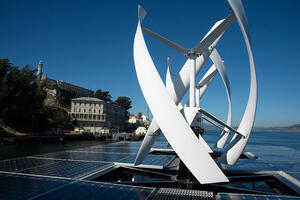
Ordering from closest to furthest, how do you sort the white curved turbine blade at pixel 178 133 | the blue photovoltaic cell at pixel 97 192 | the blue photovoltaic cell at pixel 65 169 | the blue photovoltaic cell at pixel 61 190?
the blue photovoltaic cell at pixel 97 192 < the blue photovoltaic cell at pixel 61 190 < the white curved turbine blade at pixel 178 133 < the blue photovoltaic cell at pixel 65 169

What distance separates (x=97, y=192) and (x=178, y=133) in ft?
12.4

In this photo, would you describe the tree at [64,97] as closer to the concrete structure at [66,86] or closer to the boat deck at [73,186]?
the concrete structure at [66,86]

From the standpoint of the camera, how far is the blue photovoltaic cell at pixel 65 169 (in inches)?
465

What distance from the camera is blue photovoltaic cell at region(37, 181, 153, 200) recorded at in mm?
8250

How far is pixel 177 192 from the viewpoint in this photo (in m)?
9.06

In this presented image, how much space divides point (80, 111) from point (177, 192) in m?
63.9

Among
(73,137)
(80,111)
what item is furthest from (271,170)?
(80,111)

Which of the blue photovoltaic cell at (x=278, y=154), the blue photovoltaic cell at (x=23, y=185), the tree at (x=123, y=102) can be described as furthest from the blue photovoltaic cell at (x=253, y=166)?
the tree at (x=123, y=102)

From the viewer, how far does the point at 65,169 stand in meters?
12.9

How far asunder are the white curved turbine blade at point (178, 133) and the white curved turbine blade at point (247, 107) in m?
3.10

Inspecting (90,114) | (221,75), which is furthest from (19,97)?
(221,75)

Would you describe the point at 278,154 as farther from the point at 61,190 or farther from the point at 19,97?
the point at 19,97

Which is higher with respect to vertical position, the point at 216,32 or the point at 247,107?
the point at 216,32

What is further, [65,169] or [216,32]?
[65,169]
